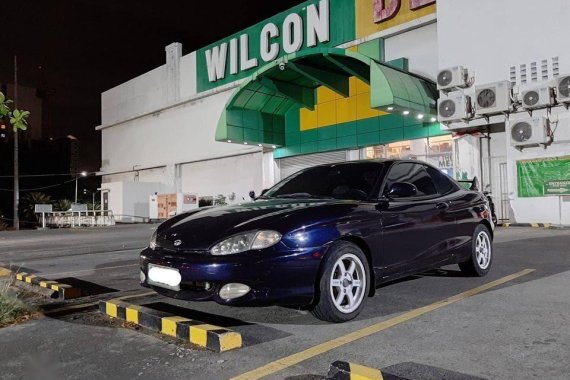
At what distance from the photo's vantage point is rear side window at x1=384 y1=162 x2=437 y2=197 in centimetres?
498

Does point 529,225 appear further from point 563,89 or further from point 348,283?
point 348,283

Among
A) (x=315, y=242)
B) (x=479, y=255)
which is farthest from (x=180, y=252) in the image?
(x=479, y=255)

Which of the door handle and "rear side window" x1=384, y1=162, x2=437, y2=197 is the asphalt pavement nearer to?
the door handle

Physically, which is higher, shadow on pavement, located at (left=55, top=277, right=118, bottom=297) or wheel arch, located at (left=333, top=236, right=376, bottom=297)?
wheel arch, located at (left=333, top=236, right=376, bottom=297)

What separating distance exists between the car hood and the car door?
0.55 metres

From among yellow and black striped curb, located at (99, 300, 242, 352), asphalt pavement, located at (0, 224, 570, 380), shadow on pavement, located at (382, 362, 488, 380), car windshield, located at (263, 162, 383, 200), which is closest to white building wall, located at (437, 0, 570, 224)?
asphalt pavement, located at (0, 224, 570, 380)

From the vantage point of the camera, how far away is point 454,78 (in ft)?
59.2

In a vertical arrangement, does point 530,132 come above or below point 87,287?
above

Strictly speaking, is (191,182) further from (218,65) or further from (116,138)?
(116,138)

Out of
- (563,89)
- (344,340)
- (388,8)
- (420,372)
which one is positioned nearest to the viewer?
(420,372)

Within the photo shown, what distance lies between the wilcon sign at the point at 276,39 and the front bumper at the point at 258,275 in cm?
2251

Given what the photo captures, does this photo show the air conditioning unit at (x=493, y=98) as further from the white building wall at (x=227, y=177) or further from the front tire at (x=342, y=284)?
the front tire at (x=342, y=284)

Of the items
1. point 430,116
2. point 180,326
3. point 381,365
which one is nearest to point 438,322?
point 381,365

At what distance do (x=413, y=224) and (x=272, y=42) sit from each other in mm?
25400
